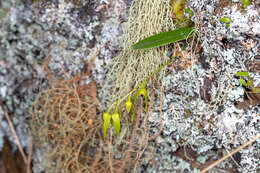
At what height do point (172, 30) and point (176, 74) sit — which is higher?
point (172, 30)

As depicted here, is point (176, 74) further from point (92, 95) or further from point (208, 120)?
point (92, 95)

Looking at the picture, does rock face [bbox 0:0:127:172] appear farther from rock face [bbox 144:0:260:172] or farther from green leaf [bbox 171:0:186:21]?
rock face [bbox 144:0:260:172]

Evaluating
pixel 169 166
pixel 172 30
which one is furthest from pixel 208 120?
pixel 172 30

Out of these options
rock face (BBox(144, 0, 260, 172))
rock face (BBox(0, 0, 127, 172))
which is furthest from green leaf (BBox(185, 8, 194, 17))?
rock face (BBox(0, 0, 127, 172))

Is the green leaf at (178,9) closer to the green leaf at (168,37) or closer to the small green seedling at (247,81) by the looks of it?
the green leaf at (168,37)

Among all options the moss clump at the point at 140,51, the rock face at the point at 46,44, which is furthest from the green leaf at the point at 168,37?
the rock face at the point at 46,44

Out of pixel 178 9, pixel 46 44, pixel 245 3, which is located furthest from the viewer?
pixel 46 44

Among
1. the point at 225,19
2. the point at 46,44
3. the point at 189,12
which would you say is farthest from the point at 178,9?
the point at 46,44

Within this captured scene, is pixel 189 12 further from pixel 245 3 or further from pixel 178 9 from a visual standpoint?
pixel 245 3
